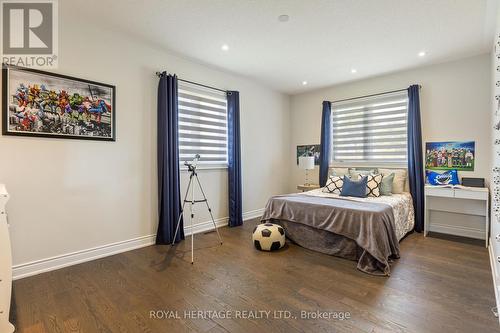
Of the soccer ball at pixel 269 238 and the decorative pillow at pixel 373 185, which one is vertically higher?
the decorative pillow at pixel 373 185

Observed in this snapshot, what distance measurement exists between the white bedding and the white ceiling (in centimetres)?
206

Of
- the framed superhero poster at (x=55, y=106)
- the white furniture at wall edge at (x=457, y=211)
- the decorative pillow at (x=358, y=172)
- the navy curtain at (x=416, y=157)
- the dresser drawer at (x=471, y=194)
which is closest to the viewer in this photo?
the framed superhero poster at (x=55, y=106)

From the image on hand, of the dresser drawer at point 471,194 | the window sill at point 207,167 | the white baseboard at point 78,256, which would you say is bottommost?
the white baseboard at point 78,256

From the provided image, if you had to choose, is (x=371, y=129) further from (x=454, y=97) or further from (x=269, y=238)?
(x=269, y=238)

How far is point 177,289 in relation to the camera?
2273 mm

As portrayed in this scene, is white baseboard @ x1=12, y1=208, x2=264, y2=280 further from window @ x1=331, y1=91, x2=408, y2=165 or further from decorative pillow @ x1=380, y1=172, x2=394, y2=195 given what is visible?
window @ x1=331, y1=91, x2=408, y2=165

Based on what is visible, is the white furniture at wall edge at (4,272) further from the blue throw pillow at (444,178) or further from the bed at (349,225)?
the blue throw pillow at (444,178)

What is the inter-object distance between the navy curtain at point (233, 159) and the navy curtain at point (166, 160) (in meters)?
1.11

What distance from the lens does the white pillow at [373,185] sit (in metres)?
3.94

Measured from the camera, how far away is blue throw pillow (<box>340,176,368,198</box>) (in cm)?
391

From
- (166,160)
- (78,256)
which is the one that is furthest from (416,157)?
(78,256)

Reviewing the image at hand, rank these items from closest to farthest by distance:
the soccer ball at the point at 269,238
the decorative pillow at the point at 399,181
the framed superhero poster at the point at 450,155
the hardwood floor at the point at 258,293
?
the hardwood floor at the point at 258,293
the soccer ball at the point at 269,238
the framed superhero poster at the point at 450,155
the decorative pillow at the point at 399,181

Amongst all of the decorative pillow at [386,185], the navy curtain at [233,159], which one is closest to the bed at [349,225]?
the decorative pillow at [386,185]

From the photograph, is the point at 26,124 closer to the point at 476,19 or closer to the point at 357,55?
the point at 357,55
